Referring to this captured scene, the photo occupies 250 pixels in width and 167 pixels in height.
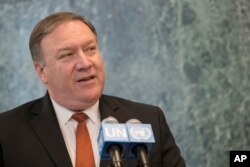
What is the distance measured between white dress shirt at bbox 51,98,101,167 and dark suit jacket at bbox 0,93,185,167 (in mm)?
31

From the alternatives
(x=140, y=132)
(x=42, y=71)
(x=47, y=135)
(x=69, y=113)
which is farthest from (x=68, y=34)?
(x=140, y=132)

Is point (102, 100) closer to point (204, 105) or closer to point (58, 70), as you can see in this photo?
point (58, 70)

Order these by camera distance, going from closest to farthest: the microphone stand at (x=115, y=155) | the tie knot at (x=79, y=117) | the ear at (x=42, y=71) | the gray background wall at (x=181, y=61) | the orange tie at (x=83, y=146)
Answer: the microphone stand at (x=115, y=155) < the orange tie at (x=83, y=146) < the tie knot at (x=79, y=117) < the ear at (x=42, y=71) < the gray background wall at (x=181, y=61)

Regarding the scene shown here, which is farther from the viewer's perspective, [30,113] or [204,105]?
[204,105]

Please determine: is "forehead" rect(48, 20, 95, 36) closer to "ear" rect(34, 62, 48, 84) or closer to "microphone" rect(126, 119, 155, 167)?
"ear" rect(34, 62, 48, 84)

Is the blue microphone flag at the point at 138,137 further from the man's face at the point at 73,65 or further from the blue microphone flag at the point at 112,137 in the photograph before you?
the man's face at the point at 73,65

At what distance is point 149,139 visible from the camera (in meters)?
1.46

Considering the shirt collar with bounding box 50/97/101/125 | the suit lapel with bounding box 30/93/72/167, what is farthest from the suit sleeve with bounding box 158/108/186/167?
the suit lapel with bounding box 30/93/72/167

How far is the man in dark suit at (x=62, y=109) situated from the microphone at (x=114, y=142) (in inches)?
26.1

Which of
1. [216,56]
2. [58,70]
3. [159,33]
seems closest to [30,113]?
[58,70]

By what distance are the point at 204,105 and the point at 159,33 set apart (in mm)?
521

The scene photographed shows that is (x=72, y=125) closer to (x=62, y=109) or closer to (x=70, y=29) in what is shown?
(x=62, y=109)

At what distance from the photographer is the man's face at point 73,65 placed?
217cm

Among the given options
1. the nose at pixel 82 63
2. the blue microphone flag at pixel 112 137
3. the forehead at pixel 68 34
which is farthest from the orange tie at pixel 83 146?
the blue microphone flag at pixel 112 137
